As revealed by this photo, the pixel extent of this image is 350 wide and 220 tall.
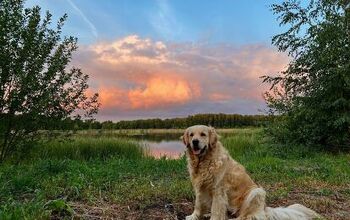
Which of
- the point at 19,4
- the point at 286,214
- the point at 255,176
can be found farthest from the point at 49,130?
the point at 286,214

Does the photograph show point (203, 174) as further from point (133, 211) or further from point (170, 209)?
point (133, 211)

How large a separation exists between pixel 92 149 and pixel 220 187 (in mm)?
13119

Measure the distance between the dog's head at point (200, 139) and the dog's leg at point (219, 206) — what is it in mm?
692

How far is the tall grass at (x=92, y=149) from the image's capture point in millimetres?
17875

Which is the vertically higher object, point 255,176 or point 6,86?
point 6,86

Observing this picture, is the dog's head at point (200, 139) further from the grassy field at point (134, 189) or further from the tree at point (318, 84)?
the tree at point (318, 84)

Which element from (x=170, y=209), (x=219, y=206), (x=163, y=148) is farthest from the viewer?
(x=163, y=148)

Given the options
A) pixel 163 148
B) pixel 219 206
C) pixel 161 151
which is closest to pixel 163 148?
pixel 163 148

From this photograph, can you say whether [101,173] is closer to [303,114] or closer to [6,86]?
[6,86]

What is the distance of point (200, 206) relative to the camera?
22.5 ft

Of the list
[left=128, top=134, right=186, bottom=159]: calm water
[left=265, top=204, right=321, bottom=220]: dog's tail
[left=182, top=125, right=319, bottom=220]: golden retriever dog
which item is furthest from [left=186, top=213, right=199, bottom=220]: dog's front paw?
[left=128, top=134, right=186, bottom=159]: calm water

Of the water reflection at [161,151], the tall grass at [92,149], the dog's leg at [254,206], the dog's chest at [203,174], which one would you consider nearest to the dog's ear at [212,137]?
the dog's chest at [203,174]

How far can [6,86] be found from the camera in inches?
560

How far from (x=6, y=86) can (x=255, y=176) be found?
8253mm
